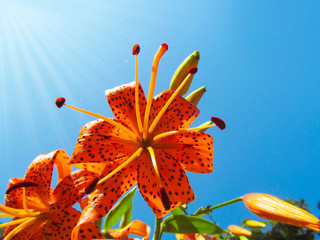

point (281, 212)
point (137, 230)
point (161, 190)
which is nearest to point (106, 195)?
point (161, 190)

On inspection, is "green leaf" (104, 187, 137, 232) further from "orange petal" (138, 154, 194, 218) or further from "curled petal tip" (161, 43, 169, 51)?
"curled petal tip" (161, 43, 169, 51)

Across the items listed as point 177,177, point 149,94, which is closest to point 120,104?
point 149,94

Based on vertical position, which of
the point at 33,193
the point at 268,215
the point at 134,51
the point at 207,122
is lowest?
the point at 268,215

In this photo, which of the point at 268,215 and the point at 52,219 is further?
the point at 52,219

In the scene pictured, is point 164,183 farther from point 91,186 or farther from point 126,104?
point 126,104

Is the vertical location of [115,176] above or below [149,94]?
below

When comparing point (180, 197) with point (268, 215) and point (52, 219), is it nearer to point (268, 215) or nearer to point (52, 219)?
point (268, 215)
